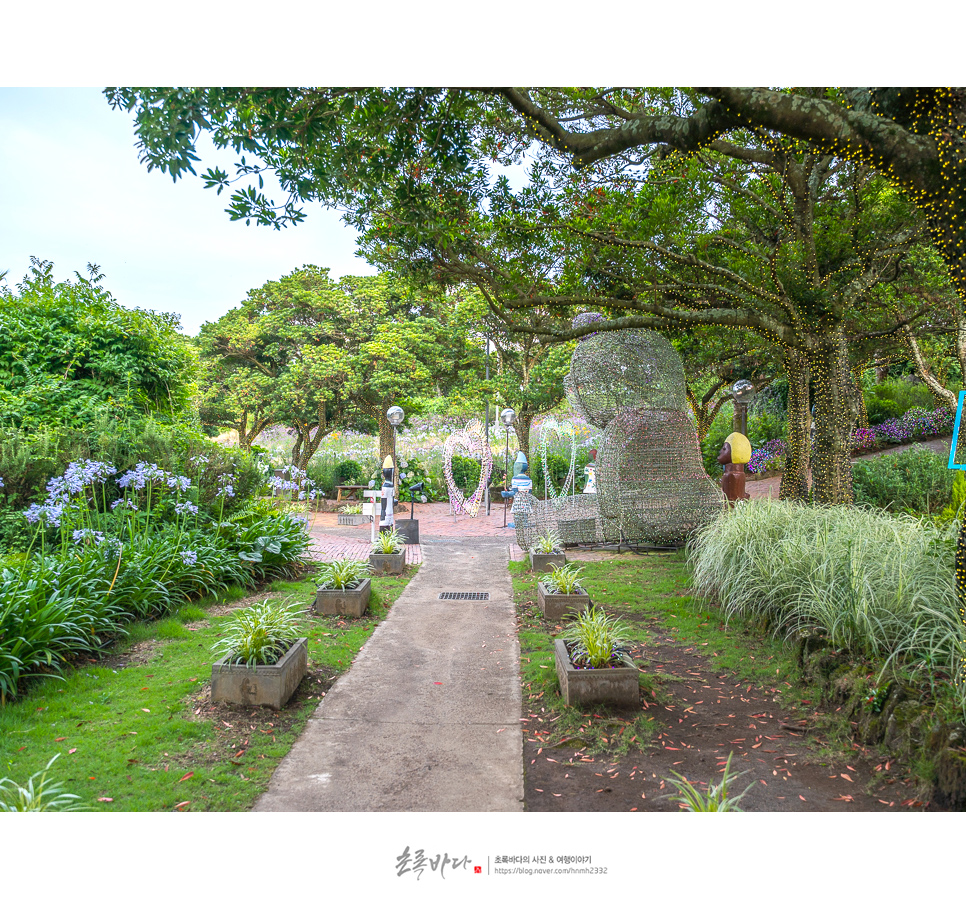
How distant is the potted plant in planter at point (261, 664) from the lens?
9.53 ft

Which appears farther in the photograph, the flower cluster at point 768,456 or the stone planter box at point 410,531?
the flower cluster at point 768,456

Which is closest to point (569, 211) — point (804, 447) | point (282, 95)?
point (282, 95)

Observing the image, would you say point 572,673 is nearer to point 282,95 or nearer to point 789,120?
point 789,120

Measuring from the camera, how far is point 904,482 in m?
8.81

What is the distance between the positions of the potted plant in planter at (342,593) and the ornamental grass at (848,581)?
9.89 ft

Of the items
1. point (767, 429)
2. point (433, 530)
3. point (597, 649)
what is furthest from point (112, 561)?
point (767, 429)

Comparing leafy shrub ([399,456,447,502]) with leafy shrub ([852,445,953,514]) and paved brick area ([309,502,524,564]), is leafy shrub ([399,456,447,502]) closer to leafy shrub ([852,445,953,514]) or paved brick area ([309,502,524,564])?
paved brick area ([309,502,524,564])

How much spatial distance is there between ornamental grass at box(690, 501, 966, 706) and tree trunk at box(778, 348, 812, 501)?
1541 millimetres

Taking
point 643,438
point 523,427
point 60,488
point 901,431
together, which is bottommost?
point 60,488

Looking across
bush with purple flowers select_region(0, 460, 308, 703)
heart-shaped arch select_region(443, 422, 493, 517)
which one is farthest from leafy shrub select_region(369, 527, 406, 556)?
heart-shaped arch select_region(443, 422, 493, 517)

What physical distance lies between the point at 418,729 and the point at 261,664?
3.22 feet

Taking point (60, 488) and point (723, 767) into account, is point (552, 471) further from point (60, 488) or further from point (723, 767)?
point (723, 767)

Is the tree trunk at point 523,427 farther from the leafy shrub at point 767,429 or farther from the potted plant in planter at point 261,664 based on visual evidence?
the potted plant in planter at point 261,664

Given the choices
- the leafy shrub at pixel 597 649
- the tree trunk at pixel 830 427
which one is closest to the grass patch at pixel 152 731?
the leafy shrub at pixel 597 649
